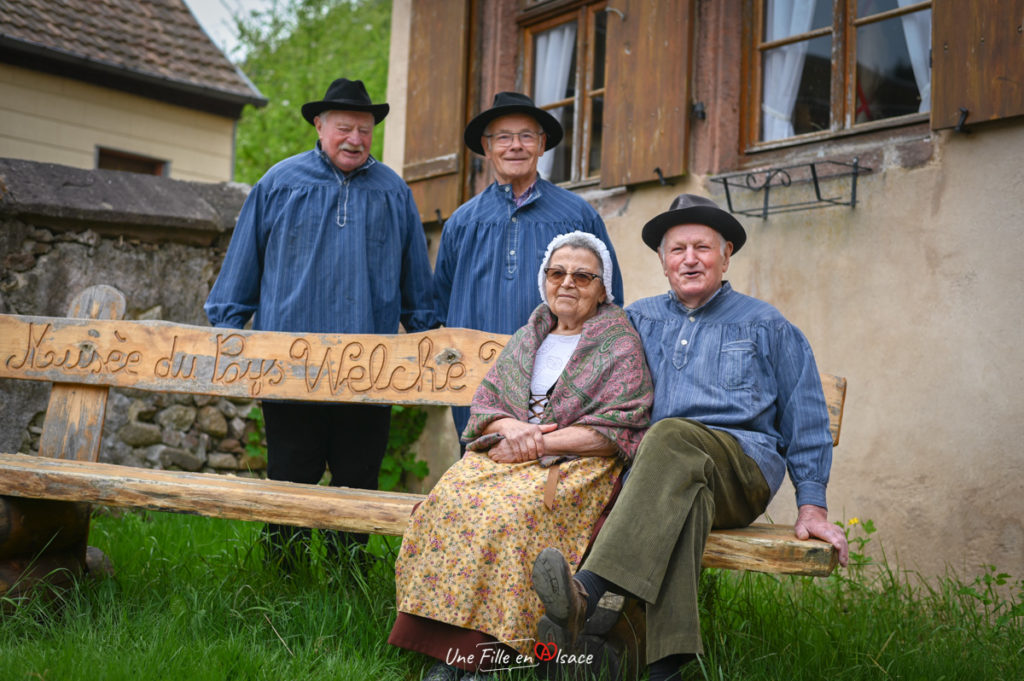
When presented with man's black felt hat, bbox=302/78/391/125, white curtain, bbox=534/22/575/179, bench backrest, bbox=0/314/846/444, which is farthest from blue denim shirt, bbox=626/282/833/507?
white curtain, bbox=534/22/575/179

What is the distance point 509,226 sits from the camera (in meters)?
3.72

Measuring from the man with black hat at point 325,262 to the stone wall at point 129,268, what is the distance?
2.06 metres

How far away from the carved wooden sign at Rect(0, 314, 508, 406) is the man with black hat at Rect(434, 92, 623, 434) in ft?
0.51

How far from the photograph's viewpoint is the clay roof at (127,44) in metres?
9.43

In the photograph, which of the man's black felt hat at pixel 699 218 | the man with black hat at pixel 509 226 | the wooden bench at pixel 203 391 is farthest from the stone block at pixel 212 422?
the man's black felt hat at pixel 699 218

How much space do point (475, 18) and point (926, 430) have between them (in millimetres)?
3938

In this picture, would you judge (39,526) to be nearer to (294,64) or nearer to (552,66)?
(552,66)

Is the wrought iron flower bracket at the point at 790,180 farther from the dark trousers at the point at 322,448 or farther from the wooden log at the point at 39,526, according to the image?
the wooden log at the point at 39,526

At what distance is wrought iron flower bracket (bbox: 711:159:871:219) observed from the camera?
14.9 ft

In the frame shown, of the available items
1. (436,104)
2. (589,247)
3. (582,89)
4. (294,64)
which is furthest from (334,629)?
(294,64)

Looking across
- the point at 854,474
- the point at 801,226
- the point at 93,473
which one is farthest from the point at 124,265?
the point at 854,474

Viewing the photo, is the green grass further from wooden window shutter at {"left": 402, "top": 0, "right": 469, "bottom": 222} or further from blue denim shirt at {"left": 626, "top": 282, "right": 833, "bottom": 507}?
wooden window shutter at {"left": 402, "top": 0, "right": 469, "bottom": 222}

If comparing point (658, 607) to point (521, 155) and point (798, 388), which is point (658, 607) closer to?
point (798, 388)

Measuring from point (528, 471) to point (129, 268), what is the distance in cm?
364
